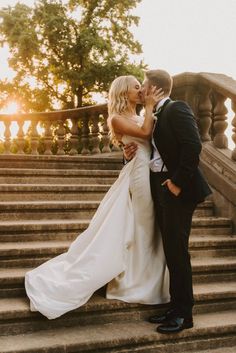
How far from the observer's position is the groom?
11.8 feet

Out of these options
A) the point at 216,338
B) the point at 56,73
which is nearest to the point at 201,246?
the point at 216,338

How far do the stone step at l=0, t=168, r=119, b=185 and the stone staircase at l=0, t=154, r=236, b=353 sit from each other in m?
0.01

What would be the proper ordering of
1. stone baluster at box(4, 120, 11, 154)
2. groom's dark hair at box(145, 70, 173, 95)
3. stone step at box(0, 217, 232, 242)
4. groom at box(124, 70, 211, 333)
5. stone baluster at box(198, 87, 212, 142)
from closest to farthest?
groom at box(124, 70, 211, 333) < groom's dark hair at box(145, 70, 173, 95) < stone step at box(0, 217, 232, 242) < stone baluster at box(198, 87, 212, 142) < stone baluster at box(4, 120, 11, 154)

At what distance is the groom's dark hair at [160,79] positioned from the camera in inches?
150

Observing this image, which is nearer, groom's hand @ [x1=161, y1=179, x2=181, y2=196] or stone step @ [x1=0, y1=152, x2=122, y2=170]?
groom's hand @ [x1=161, y1=179, x2=181, y2=196]

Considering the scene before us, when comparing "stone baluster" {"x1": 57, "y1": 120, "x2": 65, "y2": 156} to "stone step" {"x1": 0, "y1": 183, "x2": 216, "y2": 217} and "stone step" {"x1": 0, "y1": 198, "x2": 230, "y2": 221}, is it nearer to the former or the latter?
"stone step" {"x1": 0, "y1": 183, "x2": 216, "y2": 217}

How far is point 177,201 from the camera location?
3.69 metres

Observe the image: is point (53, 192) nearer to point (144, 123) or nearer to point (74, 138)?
point (144, 123)

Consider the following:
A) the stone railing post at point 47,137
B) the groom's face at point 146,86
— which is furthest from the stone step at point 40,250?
the stone railing post at point 47,137

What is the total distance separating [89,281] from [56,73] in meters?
19.6

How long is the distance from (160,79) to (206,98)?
2.17 metres

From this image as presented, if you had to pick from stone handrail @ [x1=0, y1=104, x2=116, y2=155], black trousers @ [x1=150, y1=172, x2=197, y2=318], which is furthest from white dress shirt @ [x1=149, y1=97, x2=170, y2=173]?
stone handrail @ [x1=0, y1=104, x2=116, y2=155]

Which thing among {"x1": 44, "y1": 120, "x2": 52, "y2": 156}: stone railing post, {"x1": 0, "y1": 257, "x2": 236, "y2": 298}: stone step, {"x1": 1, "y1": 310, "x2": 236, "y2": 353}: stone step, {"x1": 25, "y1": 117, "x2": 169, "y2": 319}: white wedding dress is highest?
{"x1": 44, "y1": 120, "x2": 52, "y2": 156}: stone railing post

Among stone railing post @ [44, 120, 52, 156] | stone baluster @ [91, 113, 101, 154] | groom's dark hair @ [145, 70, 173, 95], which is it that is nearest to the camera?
groom's dark hair @ [145, 70, 173, 95]
